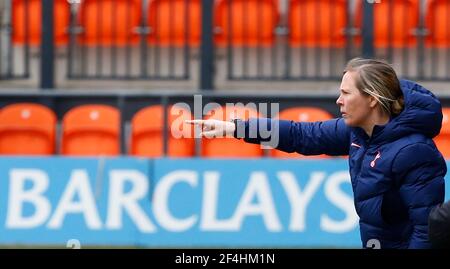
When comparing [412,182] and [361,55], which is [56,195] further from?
[412,182]

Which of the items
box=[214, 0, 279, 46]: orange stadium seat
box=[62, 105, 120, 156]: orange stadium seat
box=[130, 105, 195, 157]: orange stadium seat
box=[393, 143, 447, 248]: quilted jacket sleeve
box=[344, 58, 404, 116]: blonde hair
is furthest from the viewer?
box=[214, 0, 279, 46]: orange stadium seat

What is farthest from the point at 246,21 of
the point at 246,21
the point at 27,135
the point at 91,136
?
the point at 27,135

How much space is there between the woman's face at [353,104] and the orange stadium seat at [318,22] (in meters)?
7.81

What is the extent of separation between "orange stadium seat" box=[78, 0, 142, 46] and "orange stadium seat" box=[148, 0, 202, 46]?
21 centimetres

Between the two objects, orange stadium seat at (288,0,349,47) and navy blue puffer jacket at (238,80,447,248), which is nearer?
navy blue puffer jacket at (238,80,447,248)

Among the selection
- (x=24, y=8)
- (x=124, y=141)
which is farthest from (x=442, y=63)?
(x=24, y=8)

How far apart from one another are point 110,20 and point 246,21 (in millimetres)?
1537

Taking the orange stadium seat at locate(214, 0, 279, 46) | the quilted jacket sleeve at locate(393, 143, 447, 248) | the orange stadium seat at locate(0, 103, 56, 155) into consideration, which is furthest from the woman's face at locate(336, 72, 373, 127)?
the orange stadium seat at locate(214, 0, 279, 46)

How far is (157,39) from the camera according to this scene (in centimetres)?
1264

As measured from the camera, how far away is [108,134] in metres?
11.3

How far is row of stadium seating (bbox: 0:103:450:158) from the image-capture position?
1113 cm

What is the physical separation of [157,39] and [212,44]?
0.79 metres

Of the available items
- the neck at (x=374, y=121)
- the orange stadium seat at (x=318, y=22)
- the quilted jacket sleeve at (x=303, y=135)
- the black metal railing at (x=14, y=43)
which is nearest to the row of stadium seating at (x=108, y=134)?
the black metal railing at (x=14, y=43)

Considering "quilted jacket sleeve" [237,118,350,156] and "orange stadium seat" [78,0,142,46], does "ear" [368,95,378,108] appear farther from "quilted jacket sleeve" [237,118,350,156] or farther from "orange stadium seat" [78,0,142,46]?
"orange stadium seat" [78,0,142,46]
